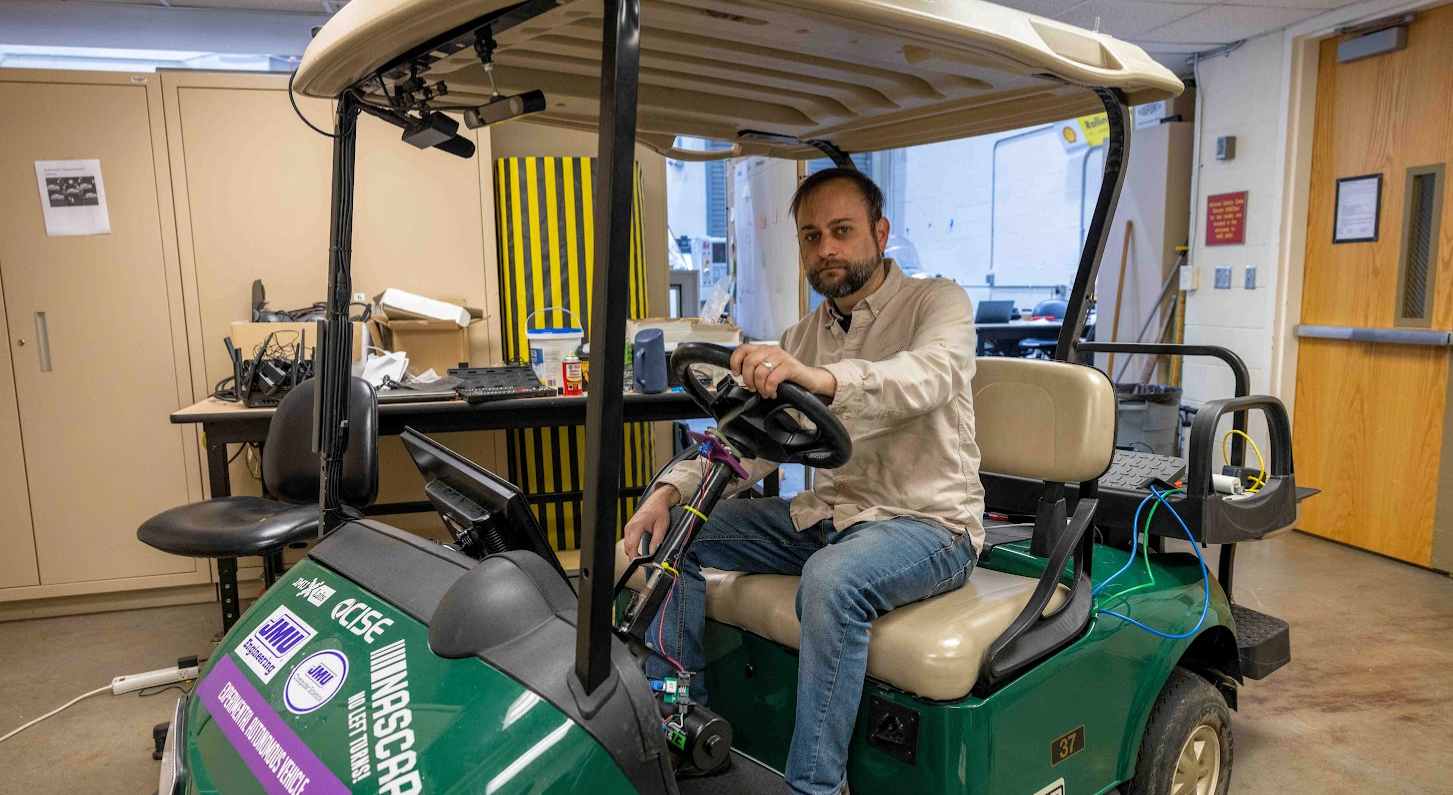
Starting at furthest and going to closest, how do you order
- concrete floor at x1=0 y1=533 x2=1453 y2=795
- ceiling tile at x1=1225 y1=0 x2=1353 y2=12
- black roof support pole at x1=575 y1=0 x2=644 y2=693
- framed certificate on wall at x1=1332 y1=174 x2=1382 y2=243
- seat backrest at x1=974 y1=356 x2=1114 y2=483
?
1. framed certificate on wall at x1=1332 y1=174 x2=1382 y2=243
2. ceiling tile at x1=1225 y1=0 x2=1353 y2=12
3. concrete floor at x1=0 y1=533 x2=1453 y2=795
4. seat backrest at x1=974 y1=356 x2=1114 y2=483
5. black roof support pole at x1=575 y1=0 x2=644 y2=693

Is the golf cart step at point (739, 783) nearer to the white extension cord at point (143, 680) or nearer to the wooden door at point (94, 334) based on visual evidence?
the white extension cord at point (143, 680)

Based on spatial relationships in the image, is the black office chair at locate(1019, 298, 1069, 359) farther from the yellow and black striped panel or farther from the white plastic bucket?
the white plastic bucket

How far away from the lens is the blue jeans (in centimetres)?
161

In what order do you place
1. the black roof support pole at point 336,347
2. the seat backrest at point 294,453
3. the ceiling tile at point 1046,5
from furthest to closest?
the ceiling tile at point 1046,5, the seat backrest at point 294,453, the black roof support pole at point 336,347

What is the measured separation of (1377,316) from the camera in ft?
15.0

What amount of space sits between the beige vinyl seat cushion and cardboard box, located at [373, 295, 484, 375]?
240 centimetres

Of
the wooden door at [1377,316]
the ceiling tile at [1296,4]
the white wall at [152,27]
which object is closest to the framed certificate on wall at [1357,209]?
the wooden door at [1377,316]

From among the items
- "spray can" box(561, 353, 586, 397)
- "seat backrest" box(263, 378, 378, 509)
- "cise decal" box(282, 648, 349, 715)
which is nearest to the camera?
"cise decal" box(282, 648, 349, 715)

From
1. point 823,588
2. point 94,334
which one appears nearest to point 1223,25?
point 823,588

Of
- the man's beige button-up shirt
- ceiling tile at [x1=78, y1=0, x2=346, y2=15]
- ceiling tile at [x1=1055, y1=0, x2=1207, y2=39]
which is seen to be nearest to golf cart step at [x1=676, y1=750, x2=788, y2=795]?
the man's beige button-up shirt

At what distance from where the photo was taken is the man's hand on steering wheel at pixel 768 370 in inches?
59.6

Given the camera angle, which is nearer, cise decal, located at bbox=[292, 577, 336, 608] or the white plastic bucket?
cise decal, located at bbox=[292, 577, 336, 608]

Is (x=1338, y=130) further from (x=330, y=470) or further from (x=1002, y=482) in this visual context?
(x=330, y=470)

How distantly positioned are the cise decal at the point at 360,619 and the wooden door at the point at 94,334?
318 cm
